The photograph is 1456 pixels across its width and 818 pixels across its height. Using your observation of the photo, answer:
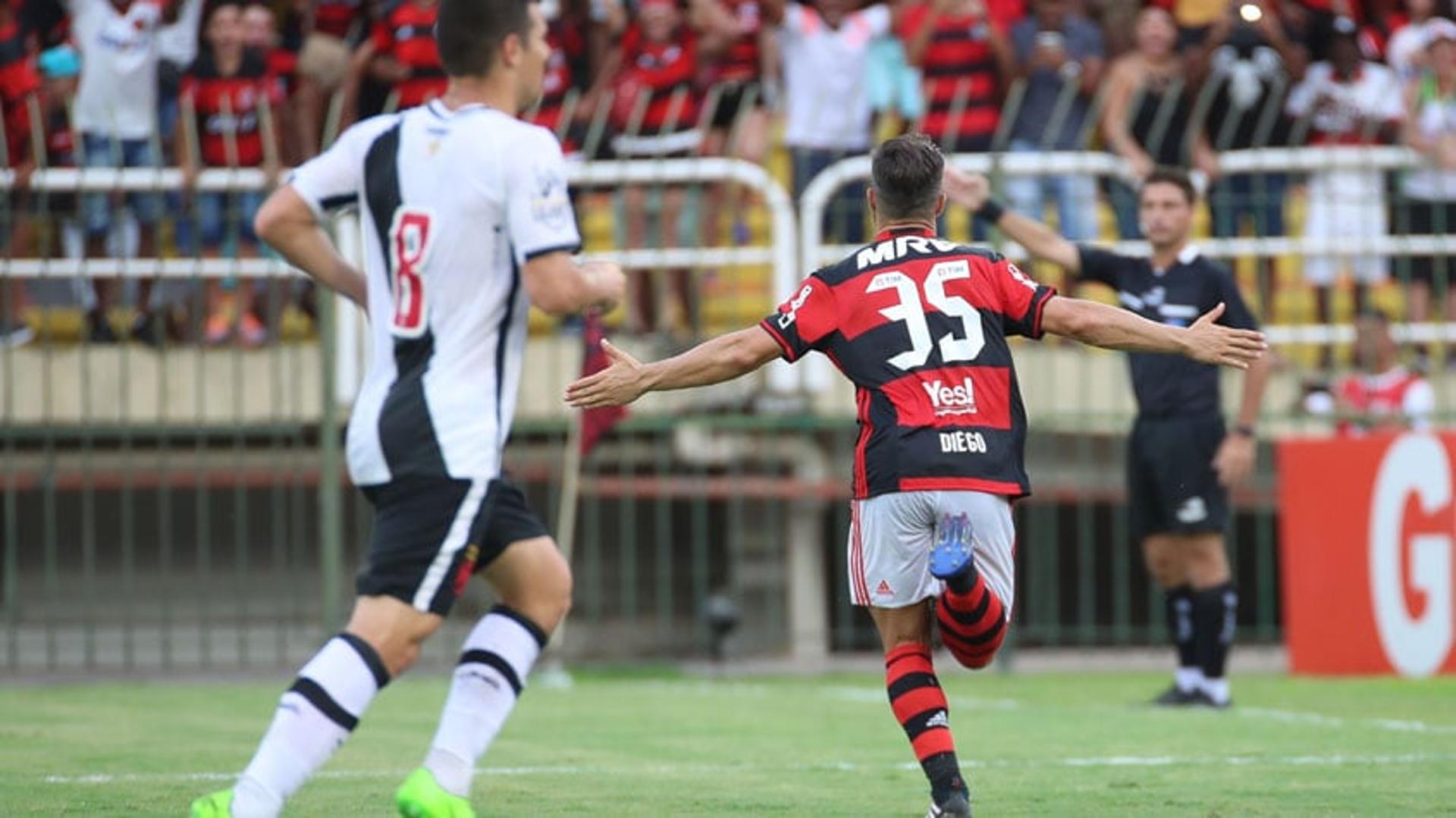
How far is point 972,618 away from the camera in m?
6.60

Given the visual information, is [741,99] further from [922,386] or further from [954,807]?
[954,807]

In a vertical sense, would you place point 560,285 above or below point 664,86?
below

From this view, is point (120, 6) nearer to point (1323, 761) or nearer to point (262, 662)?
point (262, 662)

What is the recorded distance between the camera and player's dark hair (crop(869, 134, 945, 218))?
6.72 meters

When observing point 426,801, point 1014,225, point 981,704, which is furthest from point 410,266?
point 981,704

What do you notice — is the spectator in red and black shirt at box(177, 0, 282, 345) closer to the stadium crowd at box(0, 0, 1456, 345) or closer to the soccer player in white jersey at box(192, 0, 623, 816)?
the stadium crowd at box(0, 0, 1456, 345)

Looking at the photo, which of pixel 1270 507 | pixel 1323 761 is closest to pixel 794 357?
pixel 1323 761

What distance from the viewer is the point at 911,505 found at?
6.70 metres

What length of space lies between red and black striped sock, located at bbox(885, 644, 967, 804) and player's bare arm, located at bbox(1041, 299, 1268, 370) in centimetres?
100

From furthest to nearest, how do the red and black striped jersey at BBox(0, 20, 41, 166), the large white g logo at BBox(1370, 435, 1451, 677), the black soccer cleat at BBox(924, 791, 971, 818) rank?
the red and black striped jersey at BBox(0, 20, 41, 166) → the large white g logo at BBox(1370, 435, 1451, 677) → the black soccer cleat at BBox(924, 791, 971, 818)

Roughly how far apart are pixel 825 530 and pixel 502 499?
10.7 meters

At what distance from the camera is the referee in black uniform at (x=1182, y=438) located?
35.2 feet

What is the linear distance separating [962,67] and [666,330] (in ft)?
9.16

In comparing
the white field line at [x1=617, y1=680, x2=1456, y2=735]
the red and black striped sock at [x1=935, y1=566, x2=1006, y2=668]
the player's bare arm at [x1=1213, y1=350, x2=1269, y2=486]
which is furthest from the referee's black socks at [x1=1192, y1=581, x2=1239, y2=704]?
the red and black striped sock at [x1=935, y1=566, x2=1006, y2=668]
